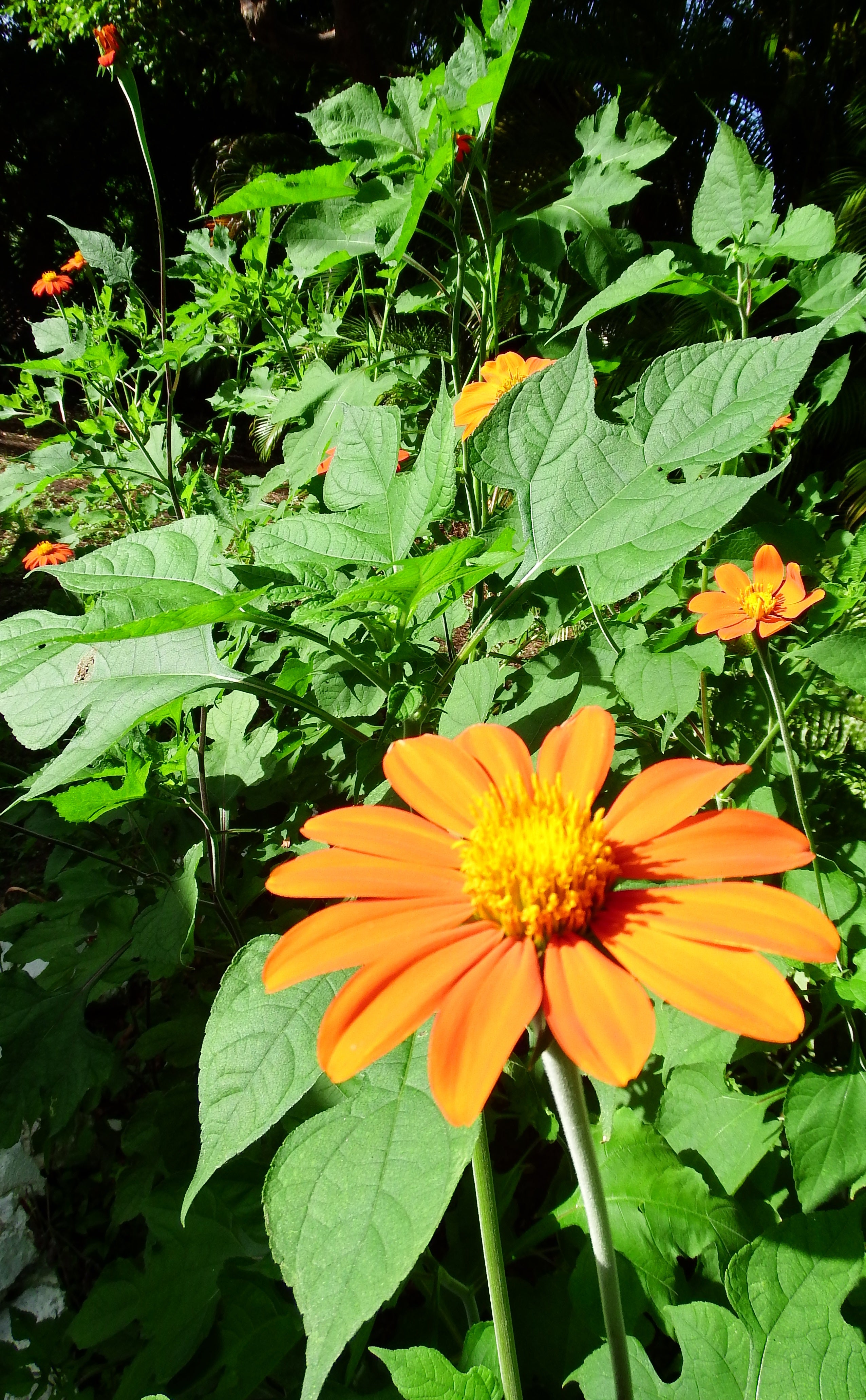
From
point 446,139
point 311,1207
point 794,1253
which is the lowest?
point 794,1253

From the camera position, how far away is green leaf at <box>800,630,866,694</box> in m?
0.92

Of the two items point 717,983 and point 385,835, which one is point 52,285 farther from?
point 717,983

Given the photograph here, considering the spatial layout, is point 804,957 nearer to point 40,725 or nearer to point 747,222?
point 40,725

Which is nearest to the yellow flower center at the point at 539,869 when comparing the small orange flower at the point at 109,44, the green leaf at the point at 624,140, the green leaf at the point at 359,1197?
the green leaf at the point at 359,1197

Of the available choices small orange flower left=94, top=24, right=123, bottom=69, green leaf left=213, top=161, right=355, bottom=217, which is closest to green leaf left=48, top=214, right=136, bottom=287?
small orange flower left=94, top=24, right=123, bottom=69

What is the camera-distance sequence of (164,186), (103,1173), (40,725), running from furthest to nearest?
(164,186) < (103,1173) < (40,725)

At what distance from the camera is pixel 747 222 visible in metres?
1.16

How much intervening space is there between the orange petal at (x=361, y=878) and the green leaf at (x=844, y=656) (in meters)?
0.60

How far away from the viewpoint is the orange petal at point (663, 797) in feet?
1.72

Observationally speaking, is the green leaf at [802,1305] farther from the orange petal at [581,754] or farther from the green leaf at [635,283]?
the green leaf at [635,283]

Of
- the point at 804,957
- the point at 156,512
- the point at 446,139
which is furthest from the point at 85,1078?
the point at 156,512

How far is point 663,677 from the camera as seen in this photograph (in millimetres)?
912

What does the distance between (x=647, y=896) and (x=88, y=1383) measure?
1396 mm

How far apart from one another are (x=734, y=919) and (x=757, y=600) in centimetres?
67
